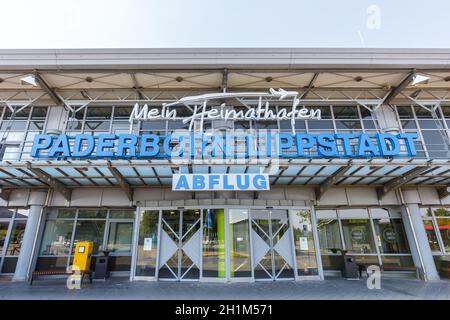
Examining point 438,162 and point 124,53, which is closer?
point 438,162

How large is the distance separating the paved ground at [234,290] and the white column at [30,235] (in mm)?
588

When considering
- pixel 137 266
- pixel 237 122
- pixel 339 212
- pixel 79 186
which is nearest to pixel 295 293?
pixel 339 212

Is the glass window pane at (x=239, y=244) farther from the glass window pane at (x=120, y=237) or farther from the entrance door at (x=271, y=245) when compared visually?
the glass window pane at (x=120, y=237)

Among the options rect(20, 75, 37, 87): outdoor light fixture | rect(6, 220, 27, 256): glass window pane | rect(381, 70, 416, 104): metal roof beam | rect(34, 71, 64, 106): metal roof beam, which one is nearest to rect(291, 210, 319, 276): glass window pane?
rect(381, 70, 416, 104): metal roof beam

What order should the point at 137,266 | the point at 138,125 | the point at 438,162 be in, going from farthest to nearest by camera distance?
the point at 138,125
the point at 137,266
the point at 438,162

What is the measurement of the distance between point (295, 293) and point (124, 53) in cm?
1114

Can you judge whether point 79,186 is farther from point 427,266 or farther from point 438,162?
point 427,266

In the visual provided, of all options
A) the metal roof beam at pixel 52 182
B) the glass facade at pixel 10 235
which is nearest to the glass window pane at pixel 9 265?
the glass facade at pixel 10 235

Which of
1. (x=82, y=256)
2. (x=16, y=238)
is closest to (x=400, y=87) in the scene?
(x=82, y=256)

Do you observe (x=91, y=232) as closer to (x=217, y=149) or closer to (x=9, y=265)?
(x=9, y=265)

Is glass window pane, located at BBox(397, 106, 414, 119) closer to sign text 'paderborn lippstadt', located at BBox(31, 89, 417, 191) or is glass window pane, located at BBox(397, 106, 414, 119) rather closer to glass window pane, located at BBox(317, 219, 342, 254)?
sign text 'paderborn lippstadt', located at BBox(31, 89, 417, 191)

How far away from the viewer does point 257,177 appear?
8688 mm

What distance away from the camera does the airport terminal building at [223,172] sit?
9.12 meters

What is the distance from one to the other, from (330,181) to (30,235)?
12583 mm
